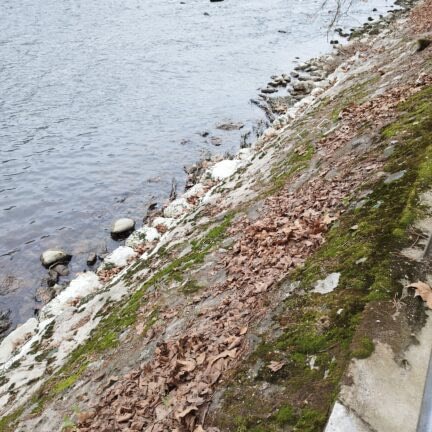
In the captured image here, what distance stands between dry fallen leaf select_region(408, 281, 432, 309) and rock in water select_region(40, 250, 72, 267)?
12.5m

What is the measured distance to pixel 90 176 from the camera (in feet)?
61.7

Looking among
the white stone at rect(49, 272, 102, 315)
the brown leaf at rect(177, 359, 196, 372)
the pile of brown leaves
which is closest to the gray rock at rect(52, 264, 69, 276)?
the white stone at rect(49, 272, 102, 315)

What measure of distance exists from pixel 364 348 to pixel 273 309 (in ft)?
4.46

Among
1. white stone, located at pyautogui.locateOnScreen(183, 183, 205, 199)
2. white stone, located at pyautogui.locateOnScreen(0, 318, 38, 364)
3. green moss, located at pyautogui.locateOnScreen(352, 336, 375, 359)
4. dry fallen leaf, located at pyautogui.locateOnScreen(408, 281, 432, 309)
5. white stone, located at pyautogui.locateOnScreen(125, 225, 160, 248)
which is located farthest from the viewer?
white stone, located at pyautogui.locateOnScreen(183, 183, 205, 199)

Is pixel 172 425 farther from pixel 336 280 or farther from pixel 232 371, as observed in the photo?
pixel 336 280

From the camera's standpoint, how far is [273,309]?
4434 mm

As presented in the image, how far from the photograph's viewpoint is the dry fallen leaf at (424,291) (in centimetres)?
336

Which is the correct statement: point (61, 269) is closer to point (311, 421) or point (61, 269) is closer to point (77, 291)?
point (77, 291)

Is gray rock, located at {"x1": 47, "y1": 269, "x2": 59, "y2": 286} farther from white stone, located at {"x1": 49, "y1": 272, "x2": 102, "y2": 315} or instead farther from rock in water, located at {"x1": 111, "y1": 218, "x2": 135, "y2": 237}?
rock in water, located at {"x1": 111, "y1": 218, "x2": 135, "y2": 237}

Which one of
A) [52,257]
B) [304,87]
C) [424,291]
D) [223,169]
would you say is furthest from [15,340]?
[304,87]

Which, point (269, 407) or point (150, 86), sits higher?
point (269, 407)

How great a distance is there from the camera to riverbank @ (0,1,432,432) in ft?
11.0

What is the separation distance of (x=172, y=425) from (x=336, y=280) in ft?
6.55

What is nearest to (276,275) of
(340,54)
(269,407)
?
(269,407)
